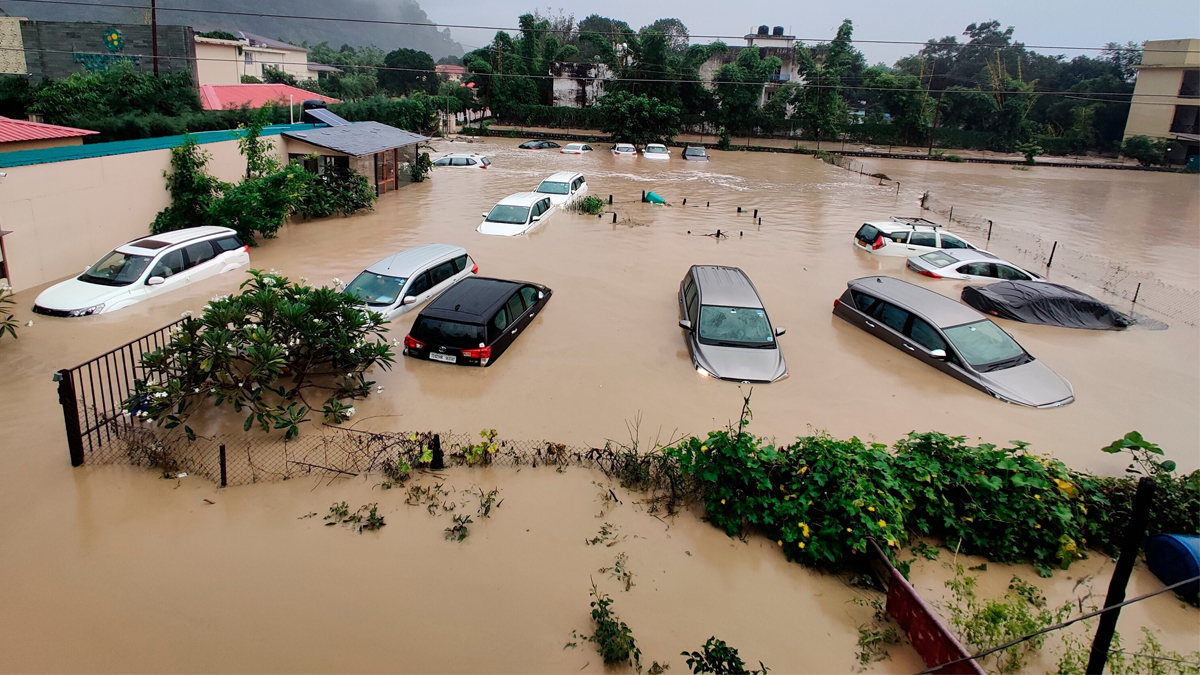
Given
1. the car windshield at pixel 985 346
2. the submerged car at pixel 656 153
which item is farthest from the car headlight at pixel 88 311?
the submerged car at pixel 656 153

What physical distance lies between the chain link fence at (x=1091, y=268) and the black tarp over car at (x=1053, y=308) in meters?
1.94

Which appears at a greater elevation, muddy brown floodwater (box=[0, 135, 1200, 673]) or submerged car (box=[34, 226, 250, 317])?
submerged car (box=[34, 226, 250, 317])

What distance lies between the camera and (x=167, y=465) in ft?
27.1

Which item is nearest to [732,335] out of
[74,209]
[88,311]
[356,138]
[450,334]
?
[450,334]

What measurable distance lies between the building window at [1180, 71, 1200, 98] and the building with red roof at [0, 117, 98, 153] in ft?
232

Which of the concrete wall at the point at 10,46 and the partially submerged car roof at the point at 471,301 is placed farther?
the concrete wall at the point at 10,46

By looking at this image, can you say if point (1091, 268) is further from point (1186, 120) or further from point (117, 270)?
point (1186, 120)

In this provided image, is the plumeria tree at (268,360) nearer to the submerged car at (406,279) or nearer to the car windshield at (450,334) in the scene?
the car windshield at (450,334)

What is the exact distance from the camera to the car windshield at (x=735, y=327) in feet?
39.3

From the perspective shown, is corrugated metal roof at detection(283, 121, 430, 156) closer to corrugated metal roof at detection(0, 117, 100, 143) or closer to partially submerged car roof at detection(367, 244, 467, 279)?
corrugated metal roof at detection(0, 117, 100, 143)

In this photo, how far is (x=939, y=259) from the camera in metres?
18.5

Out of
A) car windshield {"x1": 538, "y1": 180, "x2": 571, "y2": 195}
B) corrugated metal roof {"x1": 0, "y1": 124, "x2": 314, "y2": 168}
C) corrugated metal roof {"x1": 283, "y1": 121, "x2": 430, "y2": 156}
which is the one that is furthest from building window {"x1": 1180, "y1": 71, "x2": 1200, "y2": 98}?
corrugated metal roof {"x1": 0, "y1": 124, "x2": 314, "y2": 168}

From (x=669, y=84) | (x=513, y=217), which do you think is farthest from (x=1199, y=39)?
(x=513, y=217)

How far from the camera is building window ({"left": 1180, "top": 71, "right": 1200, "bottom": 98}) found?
55.0 metres
